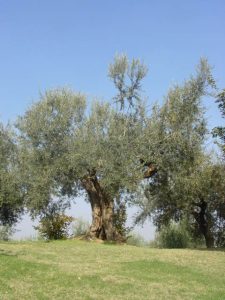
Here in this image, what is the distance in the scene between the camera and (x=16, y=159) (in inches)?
1169

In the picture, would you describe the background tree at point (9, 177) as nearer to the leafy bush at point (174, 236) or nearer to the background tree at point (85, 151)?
the background tree at point (85, 151)

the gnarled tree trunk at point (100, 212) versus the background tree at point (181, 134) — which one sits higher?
the background tree at point (181, 134)

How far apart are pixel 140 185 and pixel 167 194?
494cm

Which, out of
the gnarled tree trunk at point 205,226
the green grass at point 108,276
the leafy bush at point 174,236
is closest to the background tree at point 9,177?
the green grass at point 108,276

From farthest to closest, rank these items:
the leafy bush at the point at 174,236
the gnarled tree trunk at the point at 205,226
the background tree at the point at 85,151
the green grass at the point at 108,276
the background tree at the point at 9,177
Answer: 1. the leafy bush at the point at 174,236
2. the gnarled tree trunk at the point at 205,226
3. the background tree at the point at 9,177
4. the background tree at the point at 85,151
5. the green grass at the point at 108,276

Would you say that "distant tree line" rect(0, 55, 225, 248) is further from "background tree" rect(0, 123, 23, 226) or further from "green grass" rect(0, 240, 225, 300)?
"green grass" rect(0, 240, 225, 300)

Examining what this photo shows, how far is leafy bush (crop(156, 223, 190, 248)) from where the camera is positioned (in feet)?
118

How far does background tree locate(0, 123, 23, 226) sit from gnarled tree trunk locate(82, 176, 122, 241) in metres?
4.36

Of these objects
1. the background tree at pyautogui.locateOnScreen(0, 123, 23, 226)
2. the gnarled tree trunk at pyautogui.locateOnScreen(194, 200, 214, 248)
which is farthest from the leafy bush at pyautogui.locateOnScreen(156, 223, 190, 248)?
the background tree at pyautogui.locateOnScreen(0, 123, 23, 226)

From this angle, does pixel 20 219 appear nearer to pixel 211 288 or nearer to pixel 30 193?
pixel 30 193

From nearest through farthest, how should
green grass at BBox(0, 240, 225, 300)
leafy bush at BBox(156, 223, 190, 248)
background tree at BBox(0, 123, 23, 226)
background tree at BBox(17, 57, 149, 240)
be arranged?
green grass at BBox(0, 240, 225, 300)
background tree at BBox(17, 57, 149, 240)
background tree at BBox(0, 123, 23, 226)
leafy bush at BBox(156, 223, 190, 248)

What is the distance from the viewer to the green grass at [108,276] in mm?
11805

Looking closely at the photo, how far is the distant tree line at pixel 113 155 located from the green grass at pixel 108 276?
6982 millimetres

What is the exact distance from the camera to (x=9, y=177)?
94.1ft
